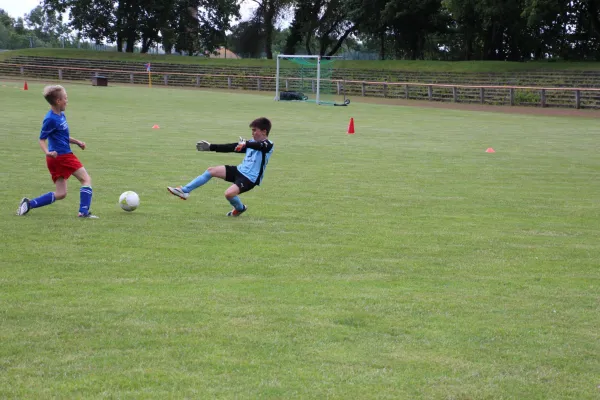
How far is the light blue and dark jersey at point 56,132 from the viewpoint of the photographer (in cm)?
941

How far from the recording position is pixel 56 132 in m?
9.49

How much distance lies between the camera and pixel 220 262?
753cm

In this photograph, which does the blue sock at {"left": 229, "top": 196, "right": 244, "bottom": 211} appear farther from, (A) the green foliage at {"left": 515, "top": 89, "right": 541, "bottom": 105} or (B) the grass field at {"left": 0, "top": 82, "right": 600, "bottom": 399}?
(A) the green foliage at {"left": 515, "top": 89, "right": 541, "bottom": 105}

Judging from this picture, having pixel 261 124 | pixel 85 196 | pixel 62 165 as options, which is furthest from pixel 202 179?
pixel 62 165

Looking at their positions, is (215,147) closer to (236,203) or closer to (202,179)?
(202,179)

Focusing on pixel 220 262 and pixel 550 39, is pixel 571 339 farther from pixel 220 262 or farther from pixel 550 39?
pixel 550 39

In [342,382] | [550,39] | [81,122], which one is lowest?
[342,382]

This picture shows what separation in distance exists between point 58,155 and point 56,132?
28 centimetres

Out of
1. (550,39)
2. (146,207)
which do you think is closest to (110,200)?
(146,207)

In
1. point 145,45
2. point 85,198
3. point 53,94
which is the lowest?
point 85,198

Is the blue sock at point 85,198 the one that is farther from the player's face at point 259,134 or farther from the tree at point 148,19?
the tree at point 148,19

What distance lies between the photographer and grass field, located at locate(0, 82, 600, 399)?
4.73 m

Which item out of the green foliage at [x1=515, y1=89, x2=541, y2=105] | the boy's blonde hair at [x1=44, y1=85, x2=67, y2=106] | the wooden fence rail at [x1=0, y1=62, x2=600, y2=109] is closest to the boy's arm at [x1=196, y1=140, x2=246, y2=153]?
the boy's blonde hair at [x1=44, y1=85, x2=67, y2=106]

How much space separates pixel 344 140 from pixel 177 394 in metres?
17.3
